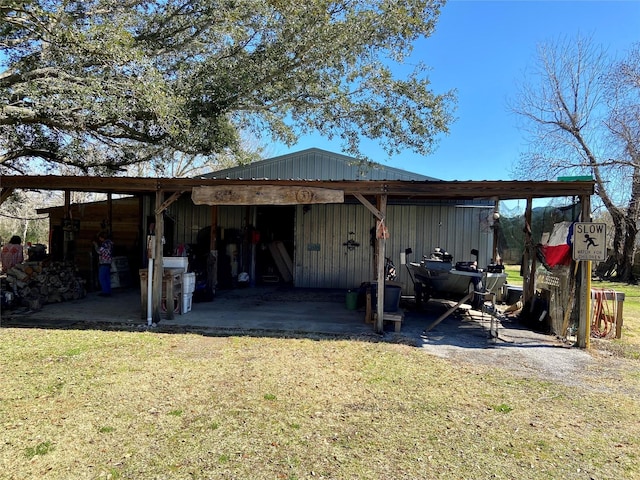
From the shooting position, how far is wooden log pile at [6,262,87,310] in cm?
745

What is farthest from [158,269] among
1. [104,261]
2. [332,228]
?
[332,228]

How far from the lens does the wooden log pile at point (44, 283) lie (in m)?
7.45

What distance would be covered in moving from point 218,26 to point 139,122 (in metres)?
2.50

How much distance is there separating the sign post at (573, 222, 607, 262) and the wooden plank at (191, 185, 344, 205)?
11.1 ft

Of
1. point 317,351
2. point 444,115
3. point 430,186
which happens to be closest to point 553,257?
point 430,186

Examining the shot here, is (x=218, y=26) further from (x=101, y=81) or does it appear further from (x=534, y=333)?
(x=534, y=333)

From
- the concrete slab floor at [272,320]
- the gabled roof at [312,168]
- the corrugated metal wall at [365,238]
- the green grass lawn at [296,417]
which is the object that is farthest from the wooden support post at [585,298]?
the gabled roof at [312,168]

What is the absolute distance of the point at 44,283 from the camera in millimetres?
7887

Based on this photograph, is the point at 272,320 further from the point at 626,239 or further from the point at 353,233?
the point at 626,239

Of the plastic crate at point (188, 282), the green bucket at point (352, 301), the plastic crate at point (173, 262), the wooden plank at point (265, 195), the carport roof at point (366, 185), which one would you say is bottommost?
the green bucket at point (352, 301)

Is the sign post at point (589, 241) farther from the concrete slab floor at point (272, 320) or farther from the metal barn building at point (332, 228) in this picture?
the metal barn building at point (332, 228)

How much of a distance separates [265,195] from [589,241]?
4.71 metres

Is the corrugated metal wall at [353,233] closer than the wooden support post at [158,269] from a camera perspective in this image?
No

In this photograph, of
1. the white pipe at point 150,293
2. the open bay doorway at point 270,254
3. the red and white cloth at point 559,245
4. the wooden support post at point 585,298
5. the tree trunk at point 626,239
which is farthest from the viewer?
the tree trunk at point 626,239
